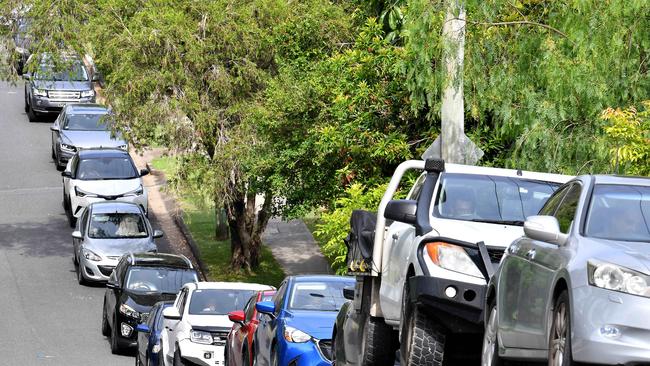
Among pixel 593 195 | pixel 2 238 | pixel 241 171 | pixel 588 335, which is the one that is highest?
pixel 593 195

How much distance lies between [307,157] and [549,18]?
978 centimetres

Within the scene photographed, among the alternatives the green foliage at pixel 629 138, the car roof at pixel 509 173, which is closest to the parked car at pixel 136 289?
the green foliage at pixel 629 138

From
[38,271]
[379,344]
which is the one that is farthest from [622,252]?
[38,271]

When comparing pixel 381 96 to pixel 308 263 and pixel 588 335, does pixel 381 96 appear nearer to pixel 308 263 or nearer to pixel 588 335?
pixel 308 263

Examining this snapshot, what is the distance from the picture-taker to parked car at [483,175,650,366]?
6.73 m

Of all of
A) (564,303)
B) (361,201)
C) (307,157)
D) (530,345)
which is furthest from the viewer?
(307,157)

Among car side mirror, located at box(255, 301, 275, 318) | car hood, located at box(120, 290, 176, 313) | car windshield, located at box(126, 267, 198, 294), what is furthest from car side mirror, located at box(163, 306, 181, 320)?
car windshield, located at box(126, 267, 198, 294)

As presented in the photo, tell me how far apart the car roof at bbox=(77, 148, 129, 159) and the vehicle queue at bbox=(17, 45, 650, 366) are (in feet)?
0.13

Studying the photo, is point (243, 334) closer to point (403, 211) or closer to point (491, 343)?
point (403, 211)

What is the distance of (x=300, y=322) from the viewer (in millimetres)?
15070

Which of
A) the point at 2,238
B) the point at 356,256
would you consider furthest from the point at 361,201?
the point at 2,238

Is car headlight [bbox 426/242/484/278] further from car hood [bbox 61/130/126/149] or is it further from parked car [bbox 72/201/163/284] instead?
car hood [bbox 61/130/126/149]

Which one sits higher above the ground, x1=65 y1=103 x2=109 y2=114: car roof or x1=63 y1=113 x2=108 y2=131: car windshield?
x1=65 y1=103 x2=109 y2=114: car roof

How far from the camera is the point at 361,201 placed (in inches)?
834
